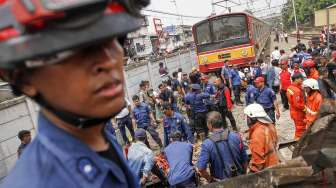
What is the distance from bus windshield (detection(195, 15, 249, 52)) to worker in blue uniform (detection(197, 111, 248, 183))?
10600 millimetres

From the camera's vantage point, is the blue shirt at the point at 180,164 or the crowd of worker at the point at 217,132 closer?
the crowd of worker at the point at 217,132

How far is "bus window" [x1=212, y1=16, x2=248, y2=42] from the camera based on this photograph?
1516 cm

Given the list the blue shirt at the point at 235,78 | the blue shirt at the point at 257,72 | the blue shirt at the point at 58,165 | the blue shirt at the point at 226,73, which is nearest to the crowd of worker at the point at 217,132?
the blue shirt at the point at 257,72

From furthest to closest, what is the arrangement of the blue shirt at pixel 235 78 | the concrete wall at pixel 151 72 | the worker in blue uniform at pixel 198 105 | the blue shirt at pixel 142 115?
1. the concrete wall at pixel 151 72
2. the blue shirt at pixel 235 78
3. the blue shirt at pixel 142 115
4. the worker in blue uniform at pixel 198 105

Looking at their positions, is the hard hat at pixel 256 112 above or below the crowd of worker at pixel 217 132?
above

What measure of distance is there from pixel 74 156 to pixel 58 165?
0.05 m

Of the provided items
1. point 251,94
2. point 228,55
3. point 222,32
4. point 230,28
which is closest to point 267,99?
point 251,94

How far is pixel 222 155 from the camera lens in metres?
5.16

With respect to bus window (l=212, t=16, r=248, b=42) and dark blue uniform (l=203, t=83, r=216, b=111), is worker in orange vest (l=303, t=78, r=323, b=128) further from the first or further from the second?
bus window (l=212, t=16, r=248, b=42)

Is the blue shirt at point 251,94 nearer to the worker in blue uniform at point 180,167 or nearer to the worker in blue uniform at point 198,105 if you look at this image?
the worker in blue uniform at point 198,105

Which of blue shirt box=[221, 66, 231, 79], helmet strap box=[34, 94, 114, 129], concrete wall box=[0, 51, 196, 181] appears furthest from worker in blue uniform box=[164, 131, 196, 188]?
blue shirt box=[221, 66, 231, 79]

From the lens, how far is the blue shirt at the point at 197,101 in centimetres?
969

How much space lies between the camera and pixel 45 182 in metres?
0.88

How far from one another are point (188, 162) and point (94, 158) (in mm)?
4871
